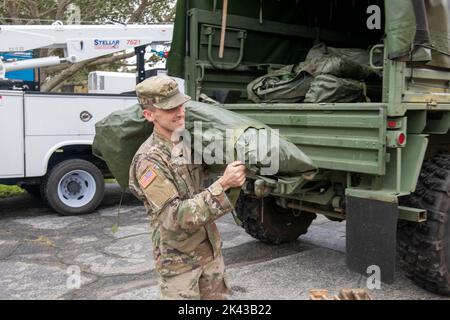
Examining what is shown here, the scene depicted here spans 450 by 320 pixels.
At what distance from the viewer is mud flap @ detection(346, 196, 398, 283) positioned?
129 inches

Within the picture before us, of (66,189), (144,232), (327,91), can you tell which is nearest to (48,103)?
(66,189)

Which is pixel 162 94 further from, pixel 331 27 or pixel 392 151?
pixel 331 27

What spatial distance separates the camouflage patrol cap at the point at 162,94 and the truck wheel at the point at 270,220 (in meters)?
2.74

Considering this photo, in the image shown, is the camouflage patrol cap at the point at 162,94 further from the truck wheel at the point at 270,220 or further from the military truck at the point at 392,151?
the truck wheel at the point at 270,220

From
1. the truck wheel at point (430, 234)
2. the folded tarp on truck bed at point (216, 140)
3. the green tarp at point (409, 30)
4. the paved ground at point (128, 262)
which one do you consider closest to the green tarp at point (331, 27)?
the green tarp at point (409, 30)

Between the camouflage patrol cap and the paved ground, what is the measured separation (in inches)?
79.2

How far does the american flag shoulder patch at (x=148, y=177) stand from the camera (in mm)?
2250

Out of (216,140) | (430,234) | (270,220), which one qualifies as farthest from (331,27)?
(216,140)

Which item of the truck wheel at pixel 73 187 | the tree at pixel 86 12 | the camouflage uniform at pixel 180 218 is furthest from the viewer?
the tree at pixel 86 12

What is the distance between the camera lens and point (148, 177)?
226cm

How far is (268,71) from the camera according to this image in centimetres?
530
